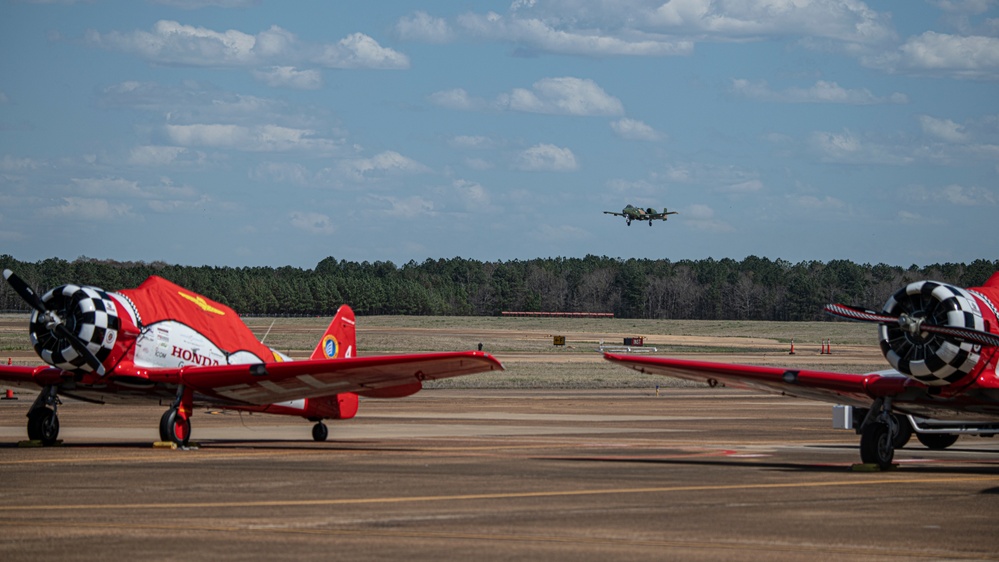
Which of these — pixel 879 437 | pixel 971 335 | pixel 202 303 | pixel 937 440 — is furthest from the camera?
pixel 937 440

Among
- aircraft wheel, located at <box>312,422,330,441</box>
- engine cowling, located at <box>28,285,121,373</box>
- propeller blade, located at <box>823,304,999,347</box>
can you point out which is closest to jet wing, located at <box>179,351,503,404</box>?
engine cowling, located at <box>28,285,121,373</box>

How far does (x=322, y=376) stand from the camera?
73.4 feet

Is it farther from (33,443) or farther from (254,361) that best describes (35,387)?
(254,361)

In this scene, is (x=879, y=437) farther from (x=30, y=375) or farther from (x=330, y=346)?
(x=30, y=375)

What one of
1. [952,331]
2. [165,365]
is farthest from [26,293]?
[952,331]

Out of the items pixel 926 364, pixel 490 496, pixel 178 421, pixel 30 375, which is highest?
pixel 926 364

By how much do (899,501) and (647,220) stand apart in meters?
145

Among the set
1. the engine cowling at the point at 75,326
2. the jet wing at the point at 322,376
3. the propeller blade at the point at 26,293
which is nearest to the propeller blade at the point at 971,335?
the jet wing at the point at 322,376

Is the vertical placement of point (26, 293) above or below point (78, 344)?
above

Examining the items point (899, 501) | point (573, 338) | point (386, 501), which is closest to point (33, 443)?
point (386, 501)

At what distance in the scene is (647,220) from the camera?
15912 cm

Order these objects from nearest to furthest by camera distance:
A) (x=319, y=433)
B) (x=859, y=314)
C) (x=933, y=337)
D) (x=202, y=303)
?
(x=933, y=337) → (x=859, y=314) → (x=202, y=303) → (x=319, y=433)

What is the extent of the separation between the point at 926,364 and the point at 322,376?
9582mm

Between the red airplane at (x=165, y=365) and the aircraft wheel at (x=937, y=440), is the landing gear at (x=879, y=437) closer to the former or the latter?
the red airplane at (x=165, y=365)
